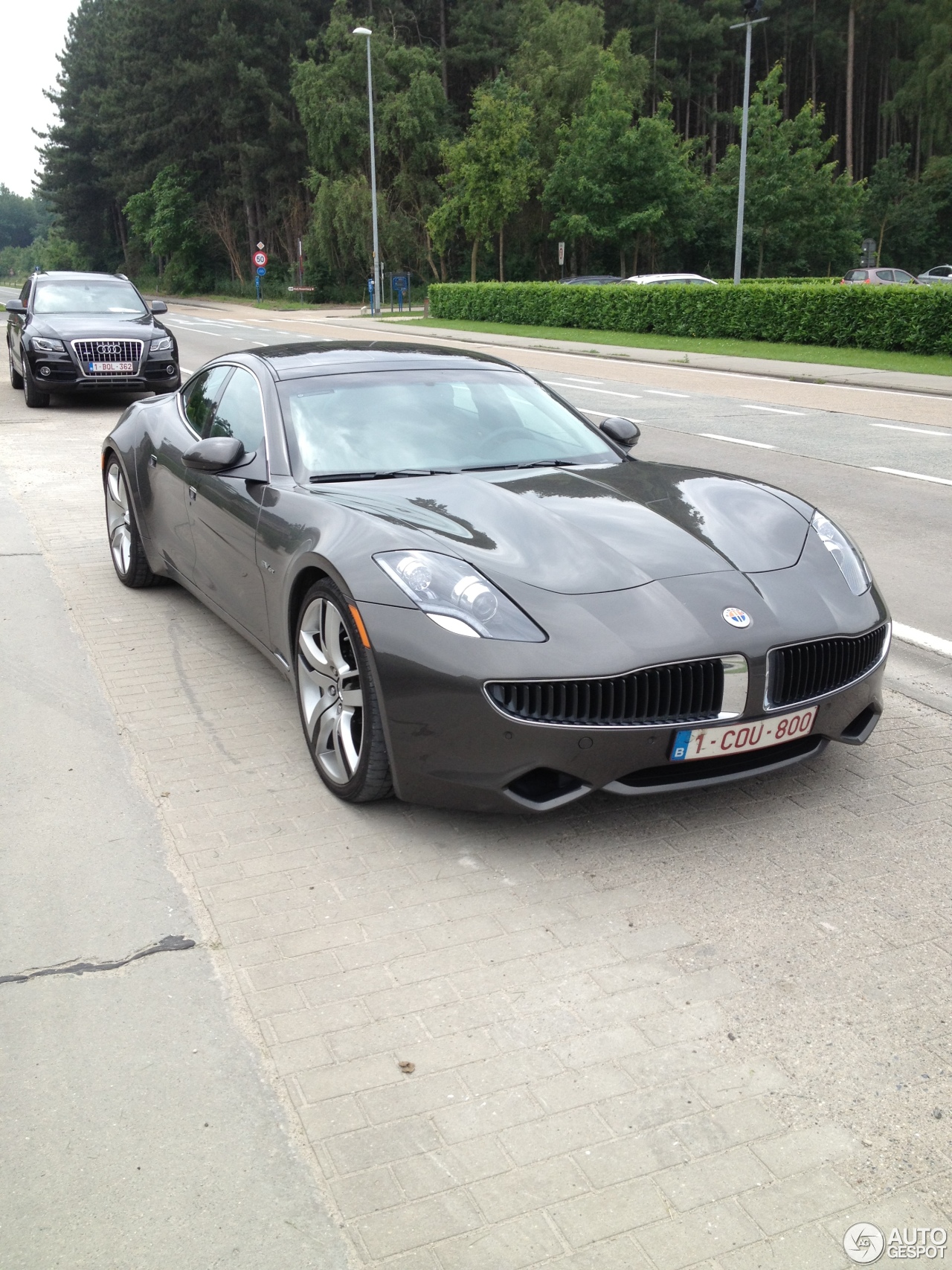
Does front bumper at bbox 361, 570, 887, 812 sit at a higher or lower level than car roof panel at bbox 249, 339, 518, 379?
lower

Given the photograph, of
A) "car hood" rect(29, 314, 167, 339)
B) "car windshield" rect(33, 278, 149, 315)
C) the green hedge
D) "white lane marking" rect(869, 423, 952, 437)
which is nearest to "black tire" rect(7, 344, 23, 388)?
"car windshield" rect(33, 278, 149, 315)

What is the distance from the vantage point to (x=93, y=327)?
52.9ft

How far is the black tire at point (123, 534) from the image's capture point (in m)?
6.97

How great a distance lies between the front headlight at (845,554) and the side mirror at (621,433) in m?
1.21

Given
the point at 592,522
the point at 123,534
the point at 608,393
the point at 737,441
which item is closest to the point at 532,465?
the point at 592,522

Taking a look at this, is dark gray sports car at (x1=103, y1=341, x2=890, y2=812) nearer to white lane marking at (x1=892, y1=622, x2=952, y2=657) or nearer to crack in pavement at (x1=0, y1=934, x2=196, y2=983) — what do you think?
crack in pavement at (x1=0, y1=934, x2=196, y2=983)

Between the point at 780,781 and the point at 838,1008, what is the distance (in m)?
1.41

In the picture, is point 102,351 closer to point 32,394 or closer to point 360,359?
point 32,394

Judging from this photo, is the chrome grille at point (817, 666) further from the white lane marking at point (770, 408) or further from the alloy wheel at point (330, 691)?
the white lane marking at point (770, 408)

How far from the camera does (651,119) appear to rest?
5303cm

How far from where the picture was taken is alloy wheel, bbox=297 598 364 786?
414 cm

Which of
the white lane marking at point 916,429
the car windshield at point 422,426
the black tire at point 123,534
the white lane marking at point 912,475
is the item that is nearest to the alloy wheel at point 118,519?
the black tire at point 123,534

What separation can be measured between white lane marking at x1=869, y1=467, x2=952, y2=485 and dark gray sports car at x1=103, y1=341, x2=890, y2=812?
624 cm

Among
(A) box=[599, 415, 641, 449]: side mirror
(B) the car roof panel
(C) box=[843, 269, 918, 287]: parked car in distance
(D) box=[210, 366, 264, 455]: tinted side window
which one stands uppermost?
(C) box=[843, 269, 918, 287]: parked car in distance
